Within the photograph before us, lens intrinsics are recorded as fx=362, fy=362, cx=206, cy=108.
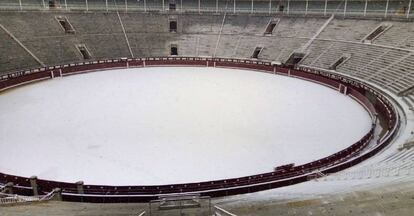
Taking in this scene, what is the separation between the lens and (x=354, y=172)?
13117 millimetres

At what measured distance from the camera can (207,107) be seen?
24.6m

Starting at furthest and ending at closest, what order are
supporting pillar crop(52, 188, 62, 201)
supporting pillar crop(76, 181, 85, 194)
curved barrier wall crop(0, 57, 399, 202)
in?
1. supporting pillar crop(76, 181, 85, 194)
2. curved barrier wall crop(0, 57, 399, 202)
3. supporting pillar crop(52, 188, 62, 201)

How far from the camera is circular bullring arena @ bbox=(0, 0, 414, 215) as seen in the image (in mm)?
12062

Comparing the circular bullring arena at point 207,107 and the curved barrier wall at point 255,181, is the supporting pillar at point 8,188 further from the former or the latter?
the curved barrier wall at point 255,181

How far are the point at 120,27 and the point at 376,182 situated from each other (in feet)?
136

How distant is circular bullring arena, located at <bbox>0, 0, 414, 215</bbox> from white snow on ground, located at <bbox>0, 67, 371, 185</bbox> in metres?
0.11

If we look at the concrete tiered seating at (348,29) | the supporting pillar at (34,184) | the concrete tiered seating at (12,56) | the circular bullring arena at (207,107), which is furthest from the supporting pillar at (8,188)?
the concrete tiered seating at (348,29)

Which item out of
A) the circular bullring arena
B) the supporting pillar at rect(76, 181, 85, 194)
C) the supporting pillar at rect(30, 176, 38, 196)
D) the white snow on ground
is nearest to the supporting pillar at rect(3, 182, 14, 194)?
the circular bullring arena

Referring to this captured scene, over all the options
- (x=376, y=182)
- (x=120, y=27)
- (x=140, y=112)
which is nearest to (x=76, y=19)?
(x=120, y=27)

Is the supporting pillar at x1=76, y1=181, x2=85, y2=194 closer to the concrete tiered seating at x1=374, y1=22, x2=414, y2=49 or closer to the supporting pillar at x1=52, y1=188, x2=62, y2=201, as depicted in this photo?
the supporting pillar at x1=52, y1=188, x2=62, y2=201

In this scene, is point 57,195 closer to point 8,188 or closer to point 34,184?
point 34,184

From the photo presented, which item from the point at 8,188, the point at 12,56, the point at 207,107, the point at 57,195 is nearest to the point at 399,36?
the point at 207,107

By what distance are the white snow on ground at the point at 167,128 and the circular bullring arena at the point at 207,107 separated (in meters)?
0.11

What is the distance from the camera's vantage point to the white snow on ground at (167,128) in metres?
16.1
